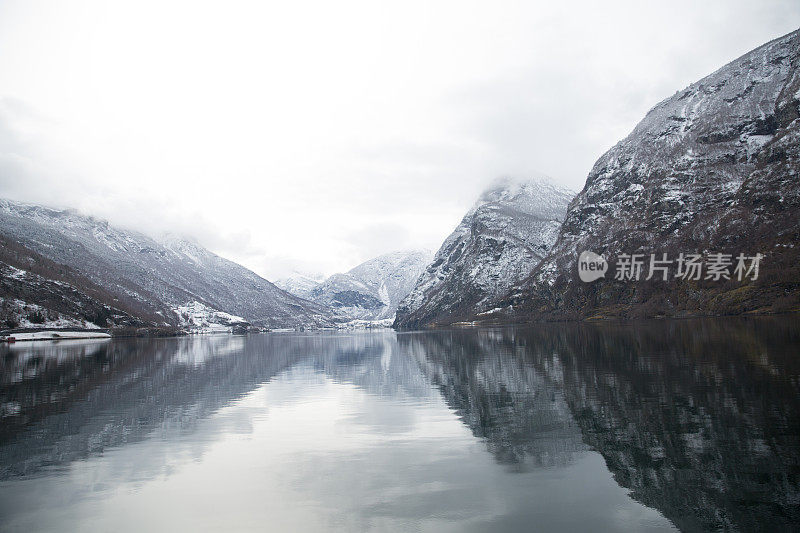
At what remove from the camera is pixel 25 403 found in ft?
146

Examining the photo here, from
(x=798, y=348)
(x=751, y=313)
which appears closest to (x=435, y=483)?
(x=798, y=348)

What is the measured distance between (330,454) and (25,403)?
34.2m

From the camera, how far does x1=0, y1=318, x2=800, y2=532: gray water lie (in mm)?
18312

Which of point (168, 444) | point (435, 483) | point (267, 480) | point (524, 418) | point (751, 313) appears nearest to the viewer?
point (435, 483)

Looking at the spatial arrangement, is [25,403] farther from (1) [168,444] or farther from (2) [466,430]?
(2) [466,430]

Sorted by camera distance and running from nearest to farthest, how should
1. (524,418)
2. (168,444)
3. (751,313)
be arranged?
(168,444), (524,418), (751,313)

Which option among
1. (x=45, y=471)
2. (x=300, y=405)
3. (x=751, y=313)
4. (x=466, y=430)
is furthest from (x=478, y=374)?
(x=751, y=313)

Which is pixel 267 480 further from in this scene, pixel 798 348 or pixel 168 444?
pixel 798 348

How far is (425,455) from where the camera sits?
26938mm

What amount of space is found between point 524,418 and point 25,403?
43793mm

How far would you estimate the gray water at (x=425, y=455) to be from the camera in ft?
60.1

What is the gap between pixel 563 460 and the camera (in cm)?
2478

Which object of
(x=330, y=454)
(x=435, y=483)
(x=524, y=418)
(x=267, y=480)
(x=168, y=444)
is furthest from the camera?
(x=524, y=418)

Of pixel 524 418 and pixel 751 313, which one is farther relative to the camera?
pixel 751 313
